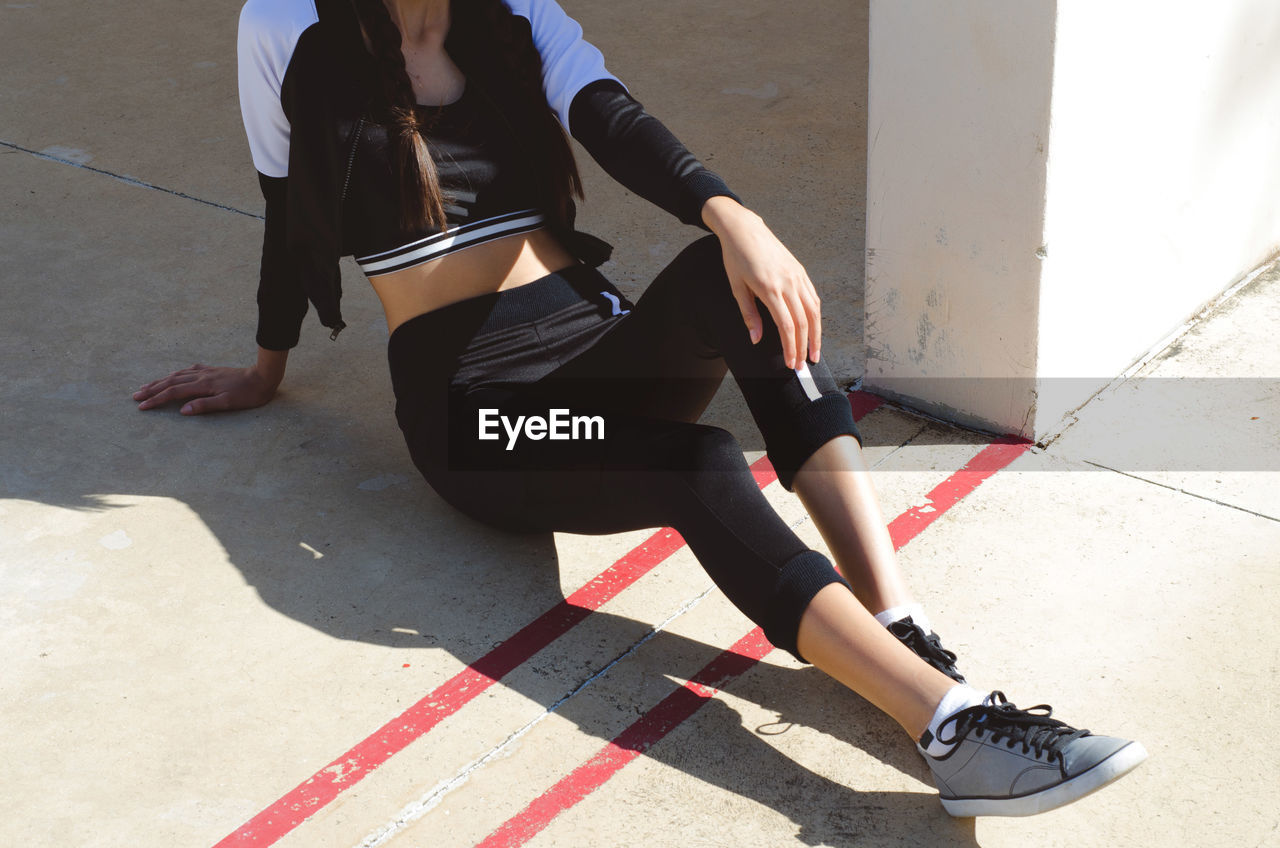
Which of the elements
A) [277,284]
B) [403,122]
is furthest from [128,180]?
[403,122]

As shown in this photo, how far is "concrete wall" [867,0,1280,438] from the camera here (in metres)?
2.62

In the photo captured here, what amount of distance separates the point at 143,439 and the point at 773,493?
1481mm

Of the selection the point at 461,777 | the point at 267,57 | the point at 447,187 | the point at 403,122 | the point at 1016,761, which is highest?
the point at 267,57

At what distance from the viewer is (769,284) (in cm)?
215

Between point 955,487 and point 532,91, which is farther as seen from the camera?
point 955,487

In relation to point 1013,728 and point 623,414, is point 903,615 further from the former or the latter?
point 623,414

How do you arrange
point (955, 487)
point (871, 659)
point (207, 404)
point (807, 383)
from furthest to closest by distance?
point (207, 404) → point (955, 487) → point (807, 383) → point (871, 659)

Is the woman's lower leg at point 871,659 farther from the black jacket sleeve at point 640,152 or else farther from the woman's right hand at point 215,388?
the woman's right hand at point 215,388

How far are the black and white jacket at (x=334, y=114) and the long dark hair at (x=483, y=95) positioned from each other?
20mm

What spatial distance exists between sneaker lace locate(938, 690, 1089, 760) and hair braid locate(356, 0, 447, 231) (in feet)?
4.35

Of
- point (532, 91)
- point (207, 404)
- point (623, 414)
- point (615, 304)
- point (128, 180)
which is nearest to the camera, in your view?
point (623, 414)

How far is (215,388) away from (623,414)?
1272 millimetres

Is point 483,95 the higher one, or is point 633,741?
point 483,95

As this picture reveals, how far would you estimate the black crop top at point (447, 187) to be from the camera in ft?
8.11
